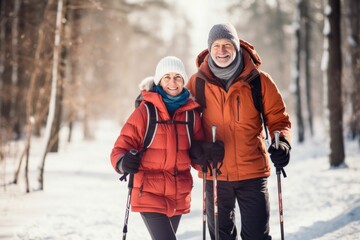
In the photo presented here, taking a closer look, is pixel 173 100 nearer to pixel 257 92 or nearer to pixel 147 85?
pixel 147 85

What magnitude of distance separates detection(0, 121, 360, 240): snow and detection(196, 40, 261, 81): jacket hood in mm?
2714

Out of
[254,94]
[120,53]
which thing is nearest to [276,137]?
[254,94]

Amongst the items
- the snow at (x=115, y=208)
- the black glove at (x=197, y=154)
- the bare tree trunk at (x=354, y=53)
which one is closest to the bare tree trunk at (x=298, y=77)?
the bare tree trunk at (x=354, y=53)

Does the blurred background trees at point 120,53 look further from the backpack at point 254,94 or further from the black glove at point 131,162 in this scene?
the black glove at point 131,162

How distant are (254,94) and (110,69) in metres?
19.6

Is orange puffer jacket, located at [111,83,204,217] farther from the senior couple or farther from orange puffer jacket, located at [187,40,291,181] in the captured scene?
orange puffer jacket, located at [187,40,291,181]

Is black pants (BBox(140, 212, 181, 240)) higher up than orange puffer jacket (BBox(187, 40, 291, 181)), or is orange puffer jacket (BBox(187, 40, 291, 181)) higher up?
orange puffer jacket (BBox(187, 40, 291, 181))

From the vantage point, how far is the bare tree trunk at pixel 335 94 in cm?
942

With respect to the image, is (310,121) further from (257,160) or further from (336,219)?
(257,160)

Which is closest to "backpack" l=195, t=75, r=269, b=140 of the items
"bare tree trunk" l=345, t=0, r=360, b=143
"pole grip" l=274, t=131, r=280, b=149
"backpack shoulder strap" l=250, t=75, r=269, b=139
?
"backpack shoulder strap" l=250, t=75, r=269, b=139

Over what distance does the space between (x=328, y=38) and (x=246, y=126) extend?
7338mm

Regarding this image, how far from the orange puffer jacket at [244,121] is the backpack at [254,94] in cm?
3

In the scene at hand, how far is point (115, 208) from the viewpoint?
640cm

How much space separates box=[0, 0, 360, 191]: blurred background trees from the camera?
8878 millimetres
